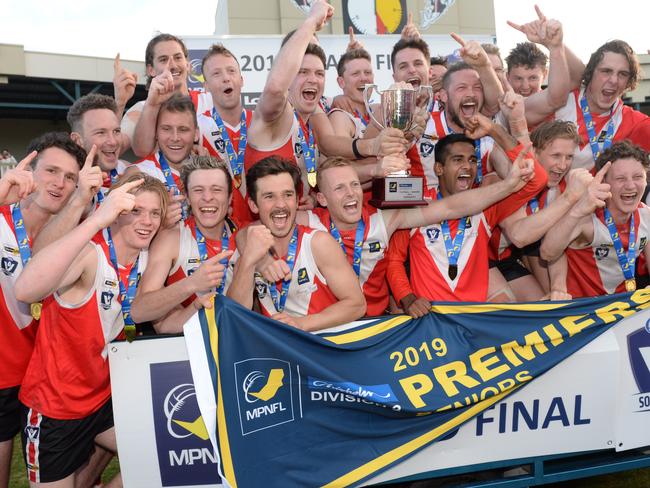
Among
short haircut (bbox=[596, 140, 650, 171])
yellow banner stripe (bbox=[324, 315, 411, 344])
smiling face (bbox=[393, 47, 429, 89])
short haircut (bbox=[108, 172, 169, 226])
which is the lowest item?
yellow banner stripe (bbox=[324, 315, 411, 344])

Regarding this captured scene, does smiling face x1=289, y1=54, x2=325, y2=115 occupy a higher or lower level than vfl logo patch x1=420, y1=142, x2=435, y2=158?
higher

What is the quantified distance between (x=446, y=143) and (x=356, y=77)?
1.41 meters

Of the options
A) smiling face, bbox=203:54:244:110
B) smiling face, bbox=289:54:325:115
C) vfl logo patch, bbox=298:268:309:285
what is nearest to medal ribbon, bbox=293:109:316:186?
smiling face, bbox=289:54:325:115

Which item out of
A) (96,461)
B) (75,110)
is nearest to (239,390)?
(96,461)

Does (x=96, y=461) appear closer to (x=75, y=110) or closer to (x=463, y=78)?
(x=75, y=110)

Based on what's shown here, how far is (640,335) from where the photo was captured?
11.0 feet

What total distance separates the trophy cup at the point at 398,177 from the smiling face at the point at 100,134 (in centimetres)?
180

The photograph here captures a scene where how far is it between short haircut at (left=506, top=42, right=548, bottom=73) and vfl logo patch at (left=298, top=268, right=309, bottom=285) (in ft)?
10.3

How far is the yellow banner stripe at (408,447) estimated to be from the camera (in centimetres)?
300

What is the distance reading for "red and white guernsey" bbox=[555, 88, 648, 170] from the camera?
4.59m

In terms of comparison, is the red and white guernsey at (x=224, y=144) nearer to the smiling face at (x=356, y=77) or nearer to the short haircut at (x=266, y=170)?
the short haircut at (x=266, y=170)

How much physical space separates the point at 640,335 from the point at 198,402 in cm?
240

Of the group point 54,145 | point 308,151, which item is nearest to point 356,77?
point 308,151

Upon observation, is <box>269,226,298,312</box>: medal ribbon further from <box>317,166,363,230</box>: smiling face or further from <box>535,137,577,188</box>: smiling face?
<box>535,137,577,188</box>: smiling face
